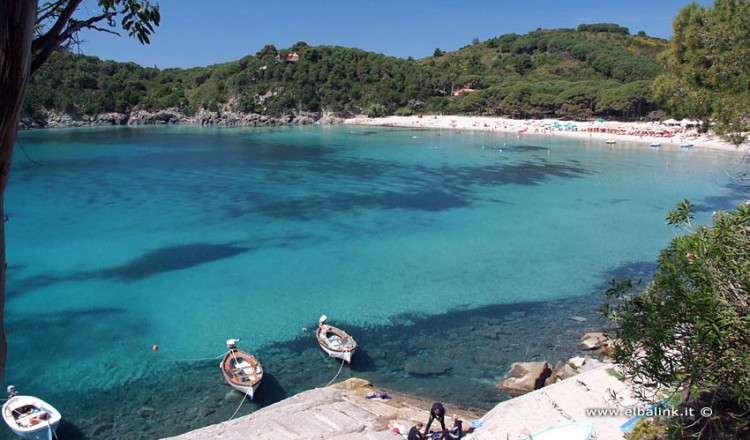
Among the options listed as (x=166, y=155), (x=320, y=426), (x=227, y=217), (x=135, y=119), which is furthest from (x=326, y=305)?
(x=135, y=119)

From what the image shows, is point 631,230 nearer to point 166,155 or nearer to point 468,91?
point 166,155

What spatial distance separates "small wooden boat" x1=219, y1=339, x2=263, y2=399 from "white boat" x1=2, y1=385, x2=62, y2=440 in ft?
13.7

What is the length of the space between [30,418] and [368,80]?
449 feet

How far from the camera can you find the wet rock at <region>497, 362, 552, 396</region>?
1361cm

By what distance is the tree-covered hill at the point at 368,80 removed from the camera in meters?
116

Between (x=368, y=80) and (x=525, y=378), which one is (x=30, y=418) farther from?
(x=368, y=80)

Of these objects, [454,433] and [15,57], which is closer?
[15,57]

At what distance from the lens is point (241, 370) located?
14398 mm

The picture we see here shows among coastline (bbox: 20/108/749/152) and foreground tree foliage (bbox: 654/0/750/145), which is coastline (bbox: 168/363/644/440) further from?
coastline (bbox: 20/108/749/152)

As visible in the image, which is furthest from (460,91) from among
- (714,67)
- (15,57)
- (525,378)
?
(15,57)

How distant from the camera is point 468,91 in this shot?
129750mm

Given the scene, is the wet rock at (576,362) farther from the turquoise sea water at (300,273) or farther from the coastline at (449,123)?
the coastline at (449,123)

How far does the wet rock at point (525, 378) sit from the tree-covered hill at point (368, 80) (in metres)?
94.9

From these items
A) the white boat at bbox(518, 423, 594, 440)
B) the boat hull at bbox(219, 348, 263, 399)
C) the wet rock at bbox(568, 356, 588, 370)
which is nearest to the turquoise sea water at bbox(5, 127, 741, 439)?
the boat hull at bbox(219, 348, 263, 399)
